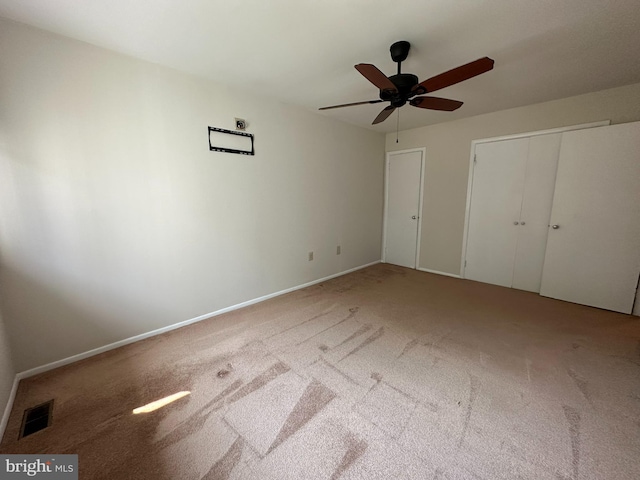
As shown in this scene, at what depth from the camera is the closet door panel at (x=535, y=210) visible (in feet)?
10.3

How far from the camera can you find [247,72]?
2350 mm

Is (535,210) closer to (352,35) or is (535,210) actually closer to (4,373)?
(352,35)

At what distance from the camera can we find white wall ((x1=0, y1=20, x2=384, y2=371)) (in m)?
1.75

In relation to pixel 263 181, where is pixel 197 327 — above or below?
below

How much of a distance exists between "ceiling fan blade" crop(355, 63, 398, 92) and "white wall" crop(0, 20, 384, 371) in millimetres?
1559

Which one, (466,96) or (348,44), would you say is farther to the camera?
(466,96)

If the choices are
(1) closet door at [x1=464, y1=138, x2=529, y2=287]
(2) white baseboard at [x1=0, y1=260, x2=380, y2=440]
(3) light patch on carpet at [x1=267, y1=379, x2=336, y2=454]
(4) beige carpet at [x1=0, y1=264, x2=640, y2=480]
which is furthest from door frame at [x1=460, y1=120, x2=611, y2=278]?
(3) light patch on carpet at [x1=267, y1=379, x2=336, y2=454]

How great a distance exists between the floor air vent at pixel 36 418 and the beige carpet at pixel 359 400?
0.04m

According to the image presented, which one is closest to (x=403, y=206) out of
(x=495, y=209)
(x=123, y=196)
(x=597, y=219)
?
(x=495, y=209)

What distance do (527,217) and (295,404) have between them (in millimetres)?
3730

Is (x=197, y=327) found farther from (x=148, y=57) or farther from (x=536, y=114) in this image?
(x=536, y=114)

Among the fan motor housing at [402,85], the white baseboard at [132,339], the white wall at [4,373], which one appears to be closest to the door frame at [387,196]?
the white baseboard at [132,339]

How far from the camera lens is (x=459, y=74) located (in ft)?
5.46

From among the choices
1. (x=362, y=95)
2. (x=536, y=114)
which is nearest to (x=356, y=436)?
(x=362, y=95)
